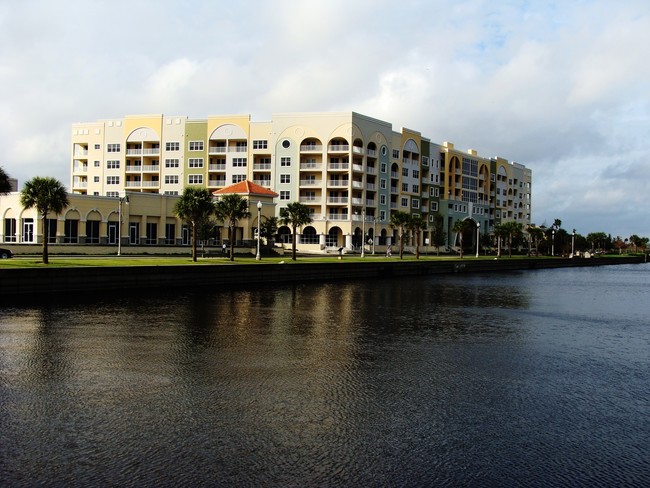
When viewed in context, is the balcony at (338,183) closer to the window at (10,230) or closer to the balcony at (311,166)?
the balcony at (311,166)

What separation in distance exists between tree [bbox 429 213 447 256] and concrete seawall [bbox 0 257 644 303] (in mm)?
46852

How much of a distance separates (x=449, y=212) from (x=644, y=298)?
296 feet

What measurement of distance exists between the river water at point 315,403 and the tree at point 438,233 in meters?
92.7

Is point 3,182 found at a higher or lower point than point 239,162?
lower

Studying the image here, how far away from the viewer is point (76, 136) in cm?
11675

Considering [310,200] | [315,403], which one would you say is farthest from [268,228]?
[315,403]

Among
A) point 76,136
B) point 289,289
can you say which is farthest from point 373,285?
point 76,136

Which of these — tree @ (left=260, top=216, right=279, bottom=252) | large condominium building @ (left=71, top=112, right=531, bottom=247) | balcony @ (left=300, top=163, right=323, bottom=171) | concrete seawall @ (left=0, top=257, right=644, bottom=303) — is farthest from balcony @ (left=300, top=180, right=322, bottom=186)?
concrete seawall @ (left=0, top=257, right=644, bottom=303)

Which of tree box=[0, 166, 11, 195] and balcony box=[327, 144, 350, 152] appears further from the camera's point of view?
balcony box=[327, 144, 350, 152]

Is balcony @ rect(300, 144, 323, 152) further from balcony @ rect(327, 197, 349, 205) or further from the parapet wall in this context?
the parapet wall

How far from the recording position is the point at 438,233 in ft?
385

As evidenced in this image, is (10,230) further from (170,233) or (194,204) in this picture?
(194,204)

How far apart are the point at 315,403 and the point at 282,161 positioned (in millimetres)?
98809

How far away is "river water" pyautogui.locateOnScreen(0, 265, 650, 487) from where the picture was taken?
8.57 meters
